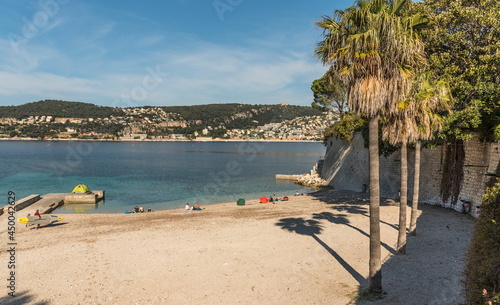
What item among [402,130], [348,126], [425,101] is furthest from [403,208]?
[348,126]

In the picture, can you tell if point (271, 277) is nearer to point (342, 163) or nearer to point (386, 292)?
point (386, 292)

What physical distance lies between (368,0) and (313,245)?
10449 millimetres

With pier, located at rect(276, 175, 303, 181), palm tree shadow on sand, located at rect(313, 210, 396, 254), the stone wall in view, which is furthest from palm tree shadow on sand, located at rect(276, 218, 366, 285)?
pier, located at rect(276, 175, 303, 181)

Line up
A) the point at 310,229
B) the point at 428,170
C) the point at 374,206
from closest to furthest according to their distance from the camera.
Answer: the point at 374,206 → the point at 310,229 → the point at 428,170

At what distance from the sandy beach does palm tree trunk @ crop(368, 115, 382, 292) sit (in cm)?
68

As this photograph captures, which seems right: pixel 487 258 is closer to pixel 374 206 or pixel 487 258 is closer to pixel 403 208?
pixel 374 206

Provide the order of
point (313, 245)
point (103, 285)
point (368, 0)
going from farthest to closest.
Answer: point (313, 245)
point (103, 285)
point (368, 0)

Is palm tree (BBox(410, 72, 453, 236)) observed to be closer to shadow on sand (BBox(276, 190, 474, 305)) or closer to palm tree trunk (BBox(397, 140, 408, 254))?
palm tree trunk (BBox(397, 140, 408, 254))

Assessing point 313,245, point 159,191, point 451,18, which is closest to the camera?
point 313,245

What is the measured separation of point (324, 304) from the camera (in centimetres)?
910

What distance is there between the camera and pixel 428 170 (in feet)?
75.3

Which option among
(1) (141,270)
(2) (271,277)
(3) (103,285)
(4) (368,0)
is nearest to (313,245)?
(2) (271,277)

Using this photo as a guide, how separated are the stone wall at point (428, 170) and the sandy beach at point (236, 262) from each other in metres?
2.21

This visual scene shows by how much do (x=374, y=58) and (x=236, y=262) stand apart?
9.17m
